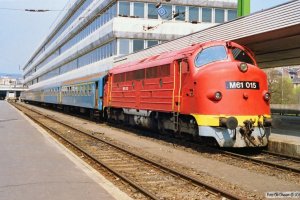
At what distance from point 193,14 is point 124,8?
261 inches

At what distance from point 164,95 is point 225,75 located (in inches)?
126

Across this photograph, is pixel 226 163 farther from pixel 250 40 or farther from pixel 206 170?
pixel 250 40

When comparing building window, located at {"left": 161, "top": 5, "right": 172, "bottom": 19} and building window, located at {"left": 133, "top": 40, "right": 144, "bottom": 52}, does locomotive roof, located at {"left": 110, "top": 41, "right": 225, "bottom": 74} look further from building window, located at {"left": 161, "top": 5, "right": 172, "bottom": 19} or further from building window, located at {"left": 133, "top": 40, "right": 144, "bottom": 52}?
building window, located at {"left": 161, "top": 5, "right": 172, "bottom": 19}

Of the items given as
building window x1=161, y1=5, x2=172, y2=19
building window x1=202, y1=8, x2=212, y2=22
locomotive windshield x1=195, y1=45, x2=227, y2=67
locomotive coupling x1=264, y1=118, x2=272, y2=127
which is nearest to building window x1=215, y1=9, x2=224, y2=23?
building window x1=202, y1=8, x2=212, y2=22

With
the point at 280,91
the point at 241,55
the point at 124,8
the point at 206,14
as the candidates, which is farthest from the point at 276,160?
the point at 280,91

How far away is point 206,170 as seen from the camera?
34.6 feet

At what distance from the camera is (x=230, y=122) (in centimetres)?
1259

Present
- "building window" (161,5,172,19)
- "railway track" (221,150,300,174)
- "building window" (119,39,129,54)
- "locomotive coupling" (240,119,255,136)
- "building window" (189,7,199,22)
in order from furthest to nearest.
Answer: "building window" (189,7,199,22) → "building window" (161,5,172,19) → "building window" (119,39,129,54) → "locomotive coupling" (240,119,255,136) → "railway track" (221,150,300,174)

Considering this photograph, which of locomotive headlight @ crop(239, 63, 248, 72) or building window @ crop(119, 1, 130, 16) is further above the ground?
building window @ crop(119, 1, 130, 16)

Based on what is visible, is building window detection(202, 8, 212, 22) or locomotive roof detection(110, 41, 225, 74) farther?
building window detection(202, 8, 212, 22)

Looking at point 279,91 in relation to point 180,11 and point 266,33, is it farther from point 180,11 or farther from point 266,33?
point 266,33

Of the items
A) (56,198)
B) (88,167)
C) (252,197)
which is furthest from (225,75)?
(56,198)

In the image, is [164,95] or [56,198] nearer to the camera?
[56,198]

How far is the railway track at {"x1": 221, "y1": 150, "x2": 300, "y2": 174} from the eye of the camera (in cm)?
1066
